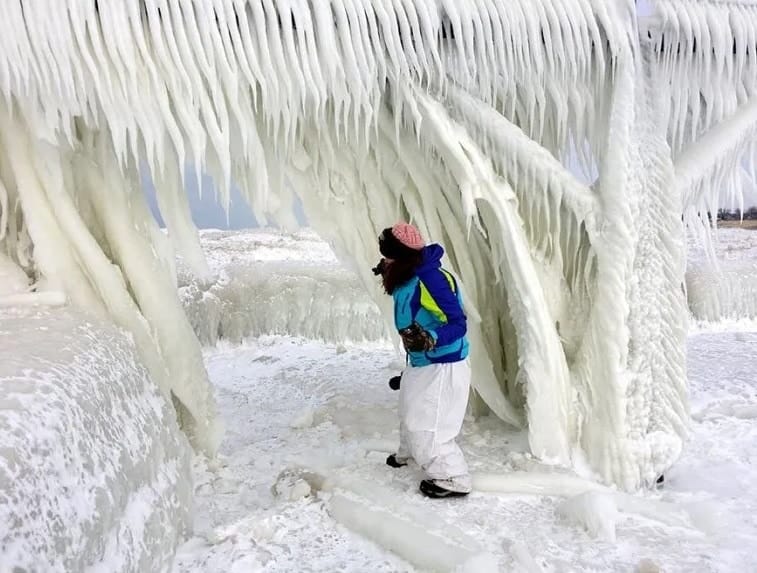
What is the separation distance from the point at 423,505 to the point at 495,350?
1.39m

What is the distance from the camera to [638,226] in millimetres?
3066

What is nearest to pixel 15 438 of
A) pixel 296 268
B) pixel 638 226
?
pixel 638 226

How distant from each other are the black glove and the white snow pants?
0.38 ft

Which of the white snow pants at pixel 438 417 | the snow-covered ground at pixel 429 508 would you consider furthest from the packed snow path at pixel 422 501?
the white snow pants at pixel 438 417

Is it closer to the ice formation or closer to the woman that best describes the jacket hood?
the woman

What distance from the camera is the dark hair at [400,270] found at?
8.71 feet

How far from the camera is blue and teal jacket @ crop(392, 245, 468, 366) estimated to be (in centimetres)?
264

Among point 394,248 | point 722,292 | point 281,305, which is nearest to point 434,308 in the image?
point 394,248

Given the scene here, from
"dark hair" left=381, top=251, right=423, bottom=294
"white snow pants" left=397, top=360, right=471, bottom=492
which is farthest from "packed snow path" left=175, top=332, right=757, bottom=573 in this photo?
"dark hair" left=381, top=251, right=423, bottom=294

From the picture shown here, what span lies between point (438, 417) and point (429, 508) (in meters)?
0.38

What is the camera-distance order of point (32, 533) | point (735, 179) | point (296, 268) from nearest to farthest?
point (32, 533)
point (735, 179)
point (296, 268)

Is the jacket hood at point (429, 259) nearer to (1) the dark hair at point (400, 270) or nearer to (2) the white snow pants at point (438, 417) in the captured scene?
(1) the dark hair at point (400, 270)

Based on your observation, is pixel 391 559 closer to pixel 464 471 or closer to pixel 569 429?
pixel 464 471

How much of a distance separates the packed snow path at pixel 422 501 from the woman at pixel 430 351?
0.16 meters
